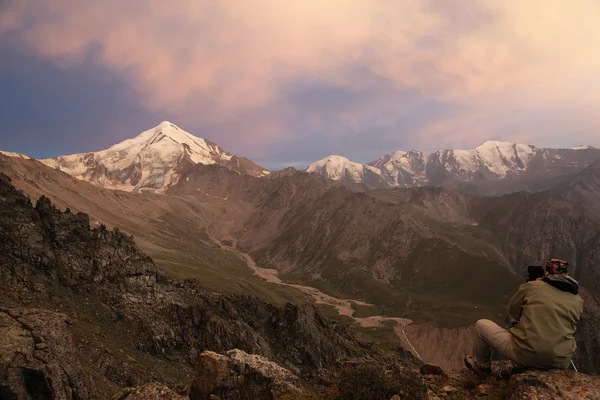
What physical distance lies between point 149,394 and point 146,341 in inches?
1104

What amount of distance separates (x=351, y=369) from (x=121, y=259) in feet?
140

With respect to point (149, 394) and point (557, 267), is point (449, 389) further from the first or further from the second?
point (149, 394)

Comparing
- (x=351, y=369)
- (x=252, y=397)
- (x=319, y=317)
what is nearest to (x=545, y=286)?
(x=351, y=369)

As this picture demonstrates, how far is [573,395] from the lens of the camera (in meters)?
9.93

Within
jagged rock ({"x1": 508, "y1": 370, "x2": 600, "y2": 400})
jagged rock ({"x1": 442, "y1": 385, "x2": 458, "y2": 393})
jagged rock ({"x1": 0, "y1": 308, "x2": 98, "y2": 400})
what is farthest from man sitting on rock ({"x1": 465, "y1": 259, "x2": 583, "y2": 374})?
jagged rock ({"x1": 0, "y1": 308, "x2": 98, "y2": 400})

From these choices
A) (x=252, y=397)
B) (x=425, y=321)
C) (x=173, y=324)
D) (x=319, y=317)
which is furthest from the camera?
(x=425, y=321)

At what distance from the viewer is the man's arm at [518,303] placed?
11586 millimetres

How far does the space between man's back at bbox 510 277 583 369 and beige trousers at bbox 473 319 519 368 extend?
0.52m

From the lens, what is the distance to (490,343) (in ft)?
40.9

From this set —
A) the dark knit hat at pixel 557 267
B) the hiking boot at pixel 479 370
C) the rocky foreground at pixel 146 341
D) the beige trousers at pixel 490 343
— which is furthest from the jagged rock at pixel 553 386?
the dark knit hat at pixel 557 267

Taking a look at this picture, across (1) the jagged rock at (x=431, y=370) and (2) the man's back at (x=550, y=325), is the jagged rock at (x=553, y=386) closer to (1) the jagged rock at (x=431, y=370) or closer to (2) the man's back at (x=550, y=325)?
(2) the man's back at (x=550, y=325)

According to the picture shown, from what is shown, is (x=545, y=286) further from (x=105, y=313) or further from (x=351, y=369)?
(x=105, y=313)

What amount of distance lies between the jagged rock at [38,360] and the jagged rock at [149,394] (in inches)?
209

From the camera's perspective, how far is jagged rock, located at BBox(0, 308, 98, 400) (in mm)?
16047
